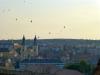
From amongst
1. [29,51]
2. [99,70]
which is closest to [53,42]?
[29,51]

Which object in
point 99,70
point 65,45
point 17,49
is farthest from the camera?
point 65,45

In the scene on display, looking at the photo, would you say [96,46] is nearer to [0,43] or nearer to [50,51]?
[50,51]

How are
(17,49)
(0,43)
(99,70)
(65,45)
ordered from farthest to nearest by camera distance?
1. (65,45)
2. (0,43)
3. (17,49)
4. (99,70)

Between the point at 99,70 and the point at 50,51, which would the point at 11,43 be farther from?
the point at 99,70

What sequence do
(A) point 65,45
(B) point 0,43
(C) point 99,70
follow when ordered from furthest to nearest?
(A) point 65,45 → (B) point 0,43 → (C) point 99,70

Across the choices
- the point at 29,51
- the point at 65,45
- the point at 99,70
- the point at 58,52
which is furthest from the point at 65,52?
the point at 99,70

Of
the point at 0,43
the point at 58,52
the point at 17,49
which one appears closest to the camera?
the point at 17,49

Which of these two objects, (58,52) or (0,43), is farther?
(58,52)

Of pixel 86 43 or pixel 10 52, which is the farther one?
pixel 86 43
